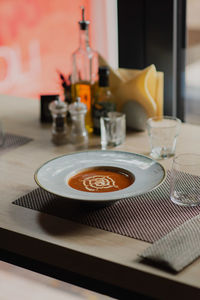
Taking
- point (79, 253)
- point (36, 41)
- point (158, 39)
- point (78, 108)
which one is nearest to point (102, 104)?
point (78, 108)

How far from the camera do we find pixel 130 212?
3.84 ft

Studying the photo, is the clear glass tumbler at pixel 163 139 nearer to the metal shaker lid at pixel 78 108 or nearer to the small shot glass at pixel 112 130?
the small shot glass at pixel 112 130

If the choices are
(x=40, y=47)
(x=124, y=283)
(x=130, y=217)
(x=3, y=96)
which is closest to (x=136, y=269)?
(x=124, y=283)

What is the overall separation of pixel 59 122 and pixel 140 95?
28cm

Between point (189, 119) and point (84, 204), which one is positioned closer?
point (84, 204)

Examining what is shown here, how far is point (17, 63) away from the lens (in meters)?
4.27

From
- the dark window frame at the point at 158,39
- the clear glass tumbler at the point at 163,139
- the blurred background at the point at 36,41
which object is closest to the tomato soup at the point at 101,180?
the clear glass tumbler at the point at 163,139

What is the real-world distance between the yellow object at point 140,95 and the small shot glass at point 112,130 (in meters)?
0.12

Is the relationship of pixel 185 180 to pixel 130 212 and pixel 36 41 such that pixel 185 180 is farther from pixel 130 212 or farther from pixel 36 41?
pixel 36 41

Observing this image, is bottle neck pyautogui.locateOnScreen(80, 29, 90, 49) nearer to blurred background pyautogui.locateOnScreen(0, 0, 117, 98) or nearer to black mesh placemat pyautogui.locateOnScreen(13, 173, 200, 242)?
black mesh placemat pyautogui.locateOnScreen(13, 173, 200, 242)

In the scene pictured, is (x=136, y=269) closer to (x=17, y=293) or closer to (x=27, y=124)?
(x=17, y=293)

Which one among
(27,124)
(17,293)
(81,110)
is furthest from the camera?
(27,124)

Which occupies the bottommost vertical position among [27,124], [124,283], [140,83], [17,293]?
[17,293]

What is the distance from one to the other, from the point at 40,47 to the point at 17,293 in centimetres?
316
